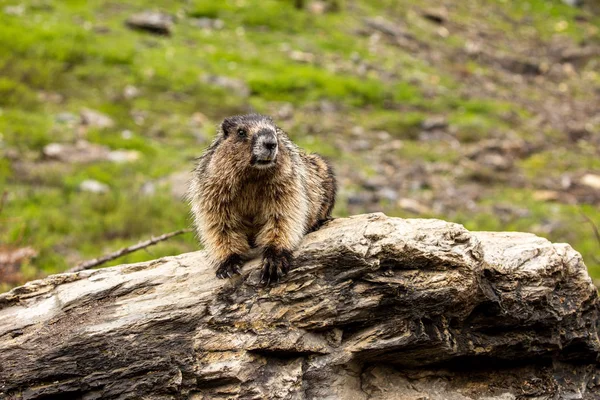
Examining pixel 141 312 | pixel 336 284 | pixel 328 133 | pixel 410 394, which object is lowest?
pixel 328 133

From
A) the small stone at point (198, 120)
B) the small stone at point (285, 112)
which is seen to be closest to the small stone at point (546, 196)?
the small stone at point (285, 112)

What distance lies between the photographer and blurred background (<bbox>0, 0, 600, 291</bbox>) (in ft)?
41.1

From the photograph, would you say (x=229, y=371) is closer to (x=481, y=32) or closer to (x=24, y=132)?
(x=24, y=132)

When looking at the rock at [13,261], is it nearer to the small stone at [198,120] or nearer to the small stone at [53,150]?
the small stone at [53,150]

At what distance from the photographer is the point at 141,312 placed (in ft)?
17.3

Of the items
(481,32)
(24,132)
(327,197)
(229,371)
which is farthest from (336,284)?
(481,32)

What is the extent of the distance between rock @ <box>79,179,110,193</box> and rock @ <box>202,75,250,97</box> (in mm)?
6872

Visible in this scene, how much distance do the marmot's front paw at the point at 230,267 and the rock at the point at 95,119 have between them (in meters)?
11.4

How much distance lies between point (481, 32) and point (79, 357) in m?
27.2

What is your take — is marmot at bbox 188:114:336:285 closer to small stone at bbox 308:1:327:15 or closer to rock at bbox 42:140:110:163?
rock at bbox 42:140:110:163

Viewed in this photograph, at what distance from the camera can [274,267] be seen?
5.32 m

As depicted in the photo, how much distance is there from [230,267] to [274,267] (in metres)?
0.45

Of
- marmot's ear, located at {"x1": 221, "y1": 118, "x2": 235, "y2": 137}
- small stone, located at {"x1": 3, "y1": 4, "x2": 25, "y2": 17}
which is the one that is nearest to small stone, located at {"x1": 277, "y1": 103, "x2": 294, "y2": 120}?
small stone, located at {"x1": 3, "y1": 4, "x2": 25, "y2": 17}

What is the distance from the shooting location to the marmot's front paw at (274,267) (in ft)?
17.5
